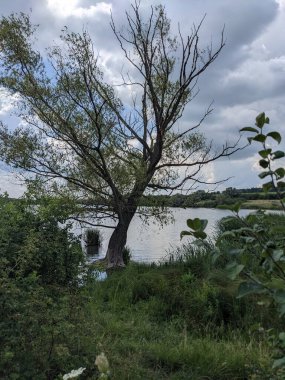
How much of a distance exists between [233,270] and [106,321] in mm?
4899

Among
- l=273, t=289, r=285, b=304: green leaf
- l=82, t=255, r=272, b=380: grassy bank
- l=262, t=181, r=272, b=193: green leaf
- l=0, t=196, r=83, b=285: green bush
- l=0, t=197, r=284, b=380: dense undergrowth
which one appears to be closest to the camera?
l=273, t=289, r=285, b=304: green leaf

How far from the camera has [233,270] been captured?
1.85m

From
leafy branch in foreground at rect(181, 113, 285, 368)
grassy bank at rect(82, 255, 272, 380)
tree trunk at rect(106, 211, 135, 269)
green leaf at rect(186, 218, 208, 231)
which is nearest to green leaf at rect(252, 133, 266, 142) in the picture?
leafy branch in foreground at rect(181, 113, 285, 368)

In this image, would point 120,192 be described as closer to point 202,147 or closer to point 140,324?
point 202,147

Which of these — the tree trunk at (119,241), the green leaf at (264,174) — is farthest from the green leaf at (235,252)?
the tree trunk at (119,241)

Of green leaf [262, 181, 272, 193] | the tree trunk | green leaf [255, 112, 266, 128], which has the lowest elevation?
the tree trunk

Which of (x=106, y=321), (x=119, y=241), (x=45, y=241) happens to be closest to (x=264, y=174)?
(x=45, y=241)

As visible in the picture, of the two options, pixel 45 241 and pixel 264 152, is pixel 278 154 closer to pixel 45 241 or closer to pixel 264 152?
pixel 264 152

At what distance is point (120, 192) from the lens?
45.5 ft

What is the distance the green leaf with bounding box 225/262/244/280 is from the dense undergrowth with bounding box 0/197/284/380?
11.4 inches

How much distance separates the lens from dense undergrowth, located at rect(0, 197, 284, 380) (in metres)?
3.87

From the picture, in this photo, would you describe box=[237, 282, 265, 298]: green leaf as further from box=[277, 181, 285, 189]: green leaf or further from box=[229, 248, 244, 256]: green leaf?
box=[277, 181, 285, 189]: green leaf

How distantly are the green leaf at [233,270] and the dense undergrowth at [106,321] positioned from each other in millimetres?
289

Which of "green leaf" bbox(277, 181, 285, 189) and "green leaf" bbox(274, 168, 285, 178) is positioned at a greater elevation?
"green leaf" bbox(274, 168, 285, 178)
